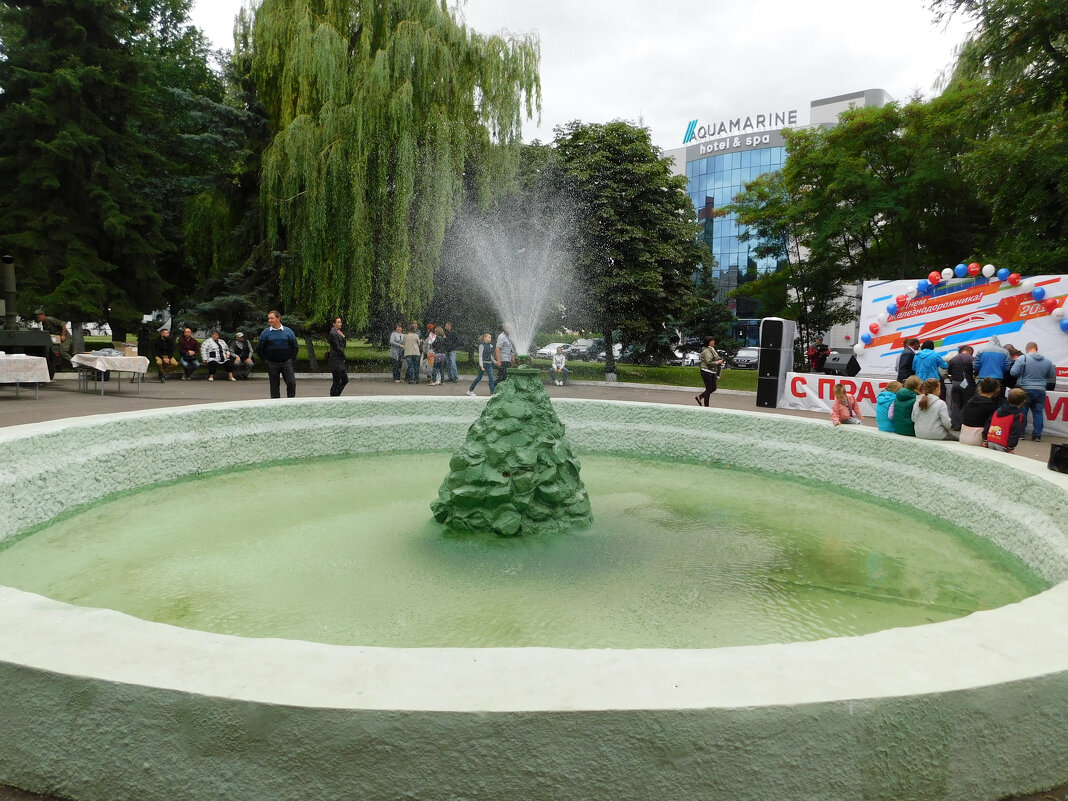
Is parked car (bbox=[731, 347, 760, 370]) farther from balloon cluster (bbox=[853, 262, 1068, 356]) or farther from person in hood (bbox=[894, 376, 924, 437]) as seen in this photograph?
person in hood (bbox=[894, 376, 924, 437])

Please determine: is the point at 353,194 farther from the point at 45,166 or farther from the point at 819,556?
the point at 819,556

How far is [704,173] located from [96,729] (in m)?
77.2

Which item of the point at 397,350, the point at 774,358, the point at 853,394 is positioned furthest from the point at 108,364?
the point at 853,394

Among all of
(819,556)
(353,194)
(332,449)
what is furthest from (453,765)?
(353,194)

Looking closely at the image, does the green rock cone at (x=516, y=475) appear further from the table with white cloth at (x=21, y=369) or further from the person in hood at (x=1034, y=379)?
the table with white cloth at (x=21, y=369)

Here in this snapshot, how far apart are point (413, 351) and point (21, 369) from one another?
9.58m

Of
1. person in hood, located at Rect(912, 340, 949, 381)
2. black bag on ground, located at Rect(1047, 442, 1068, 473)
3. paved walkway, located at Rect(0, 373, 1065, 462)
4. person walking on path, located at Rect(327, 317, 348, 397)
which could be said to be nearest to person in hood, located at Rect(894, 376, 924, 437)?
paved walkway, located at Rect(0, 373, 1065, 462)

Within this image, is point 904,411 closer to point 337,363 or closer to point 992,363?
point 992,363

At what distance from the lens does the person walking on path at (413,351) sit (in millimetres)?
20906

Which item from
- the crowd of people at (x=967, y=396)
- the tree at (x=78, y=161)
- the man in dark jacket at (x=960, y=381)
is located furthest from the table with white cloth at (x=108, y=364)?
the man in dark jacket at (x=960, y=381)

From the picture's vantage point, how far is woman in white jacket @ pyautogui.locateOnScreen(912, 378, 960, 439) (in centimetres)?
794

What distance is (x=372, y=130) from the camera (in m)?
19.2

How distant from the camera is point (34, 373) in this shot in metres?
14.5

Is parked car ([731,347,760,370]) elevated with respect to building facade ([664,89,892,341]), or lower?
lower
